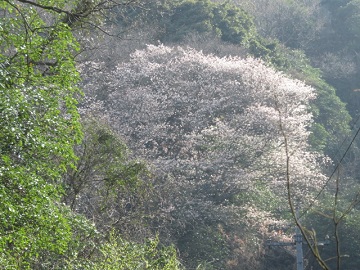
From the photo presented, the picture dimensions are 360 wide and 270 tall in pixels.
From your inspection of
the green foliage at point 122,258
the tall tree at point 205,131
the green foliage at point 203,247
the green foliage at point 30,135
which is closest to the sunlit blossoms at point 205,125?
the tall tree at point 205,131

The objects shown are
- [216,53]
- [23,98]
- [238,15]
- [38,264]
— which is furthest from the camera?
[238,15]

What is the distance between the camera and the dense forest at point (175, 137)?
793cm

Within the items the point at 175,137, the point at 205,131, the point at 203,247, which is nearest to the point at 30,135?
A: the point at 203,247

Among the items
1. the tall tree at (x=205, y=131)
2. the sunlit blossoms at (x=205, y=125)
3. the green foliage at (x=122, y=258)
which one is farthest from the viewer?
the sunlit blossoms at (x=205, y=125)

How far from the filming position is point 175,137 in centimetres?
2205

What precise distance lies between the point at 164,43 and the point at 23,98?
23.4 meters

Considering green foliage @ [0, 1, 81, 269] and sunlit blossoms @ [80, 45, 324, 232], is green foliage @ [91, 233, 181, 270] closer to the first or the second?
green foliage @ [0, 1, 81, 269]

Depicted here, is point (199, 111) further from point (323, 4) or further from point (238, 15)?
point (323, 4)

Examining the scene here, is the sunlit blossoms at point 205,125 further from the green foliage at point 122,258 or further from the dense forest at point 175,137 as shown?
the green foliage at point 122,258

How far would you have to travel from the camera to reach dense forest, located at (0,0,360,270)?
7930 mm

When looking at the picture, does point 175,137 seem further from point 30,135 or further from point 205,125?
point 30,135

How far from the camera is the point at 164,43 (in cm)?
3052

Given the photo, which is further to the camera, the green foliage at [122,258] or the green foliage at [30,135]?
the green foliage at [122,258]

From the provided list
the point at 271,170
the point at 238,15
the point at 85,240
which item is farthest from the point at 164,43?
the point at 85,240
